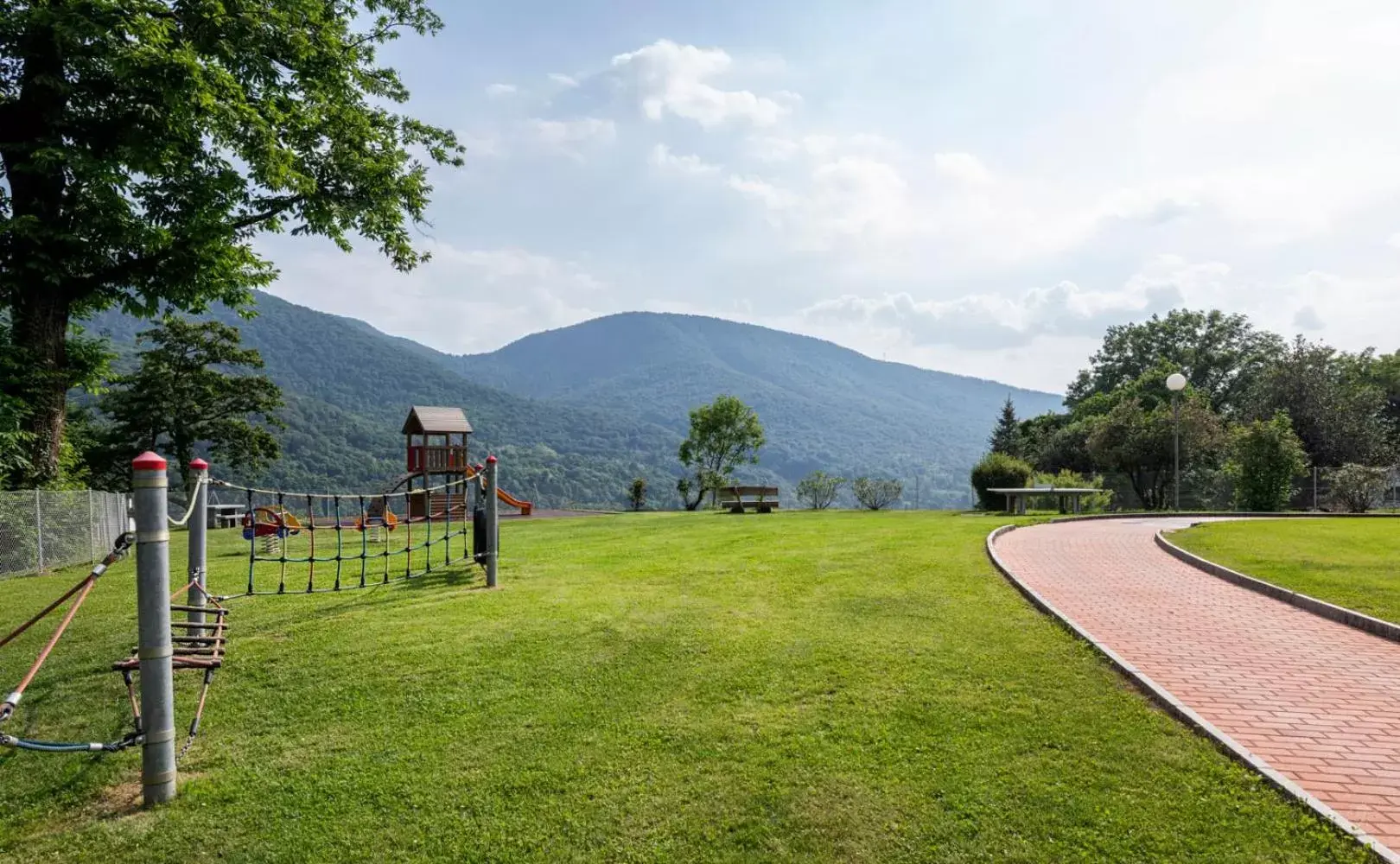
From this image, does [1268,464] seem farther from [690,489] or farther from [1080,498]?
[690,489]

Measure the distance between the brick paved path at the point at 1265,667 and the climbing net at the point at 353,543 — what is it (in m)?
7.14

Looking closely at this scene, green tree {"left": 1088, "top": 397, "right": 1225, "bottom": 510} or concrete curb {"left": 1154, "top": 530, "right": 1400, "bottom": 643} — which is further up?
green tree {"left": 1088, "top": 397, "right": 1225, "bottom": 510}

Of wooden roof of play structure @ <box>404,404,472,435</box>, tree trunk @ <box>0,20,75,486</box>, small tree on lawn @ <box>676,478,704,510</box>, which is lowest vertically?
small tree on lawn @ <box>676,478,704,510</box>

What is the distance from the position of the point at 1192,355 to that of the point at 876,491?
36554 millimetres

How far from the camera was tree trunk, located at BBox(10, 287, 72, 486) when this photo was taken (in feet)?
41.1

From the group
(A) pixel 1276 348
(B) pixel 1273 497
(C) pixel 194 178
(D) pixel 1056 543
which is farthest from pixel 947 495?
(C) pixel 194 178

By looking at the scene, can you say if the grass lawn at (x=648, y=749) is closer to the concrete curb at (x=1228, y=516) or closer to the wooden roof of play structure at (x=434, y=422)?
the concrete curb at (x=1228, y=516)

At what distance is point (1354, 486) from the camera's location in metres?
22.6

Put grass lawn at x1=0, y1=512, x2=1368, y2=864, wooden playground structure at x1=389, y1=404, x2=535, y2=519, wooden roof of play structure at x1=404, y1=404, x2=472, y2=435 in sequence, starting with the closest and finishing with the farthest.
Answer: grass lawn at x1=0, y1=512, x2=1368, y2=864 → wooden playground structure at x1=389, y1=404, x2=535, y2=519 → wooden roof of play structure at x1=404, y1=404, x2=472, y2=435

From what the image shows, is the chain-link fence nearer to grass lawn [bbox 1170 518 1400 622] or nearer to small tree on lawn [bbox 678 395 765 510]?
grass lawn [bbox 1170 518 1400 622]

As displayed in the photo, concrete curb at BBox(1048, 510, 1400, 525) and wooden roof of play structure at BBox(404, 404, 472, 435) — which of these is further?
wooden roof of play structure at BBox(404, 404, 472, 435)

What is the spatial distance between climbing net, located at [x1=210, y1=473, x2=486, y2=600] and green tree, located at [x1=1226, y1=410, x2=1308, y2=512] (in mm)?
24639

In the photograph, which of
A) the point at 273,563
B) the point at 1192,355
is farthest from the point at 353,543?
the point at 1192,355

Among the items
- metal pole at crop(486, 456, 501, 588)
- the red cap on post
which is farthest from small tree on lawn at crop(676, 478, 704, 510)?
the red cap on post
